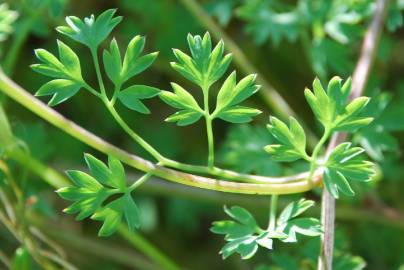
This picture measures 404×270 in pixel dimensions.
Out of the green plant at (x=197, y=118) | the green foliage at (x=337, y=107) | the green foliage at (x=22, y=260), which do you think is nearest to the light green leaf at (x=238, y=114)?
the green plant at (x=197, y=118)

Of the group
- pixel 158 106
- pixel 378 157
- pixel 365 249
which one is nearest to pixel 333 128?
pixel 378 157

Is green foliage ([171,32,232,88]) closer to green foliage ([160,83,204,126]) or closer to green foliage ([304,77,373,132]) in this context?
green foliage ([160,83,204,126])

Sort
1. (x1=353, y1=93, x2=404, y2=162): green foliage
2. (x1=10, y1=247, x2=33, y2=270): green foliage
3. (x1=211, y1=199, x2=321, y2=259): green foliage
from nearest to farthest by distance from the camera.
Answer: (x1=211, y1=199, x2=321, y2=259): green foliage, (x1=10, y1=247, x2=33, y2=270): green foliage, (x1=353, y1=93, x2=404, y2=162): green foliage

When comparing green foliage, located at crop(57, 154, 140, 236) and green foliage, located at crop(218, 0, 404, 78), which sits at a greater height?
green foliage, located at crop(218, 0, 404, 78)

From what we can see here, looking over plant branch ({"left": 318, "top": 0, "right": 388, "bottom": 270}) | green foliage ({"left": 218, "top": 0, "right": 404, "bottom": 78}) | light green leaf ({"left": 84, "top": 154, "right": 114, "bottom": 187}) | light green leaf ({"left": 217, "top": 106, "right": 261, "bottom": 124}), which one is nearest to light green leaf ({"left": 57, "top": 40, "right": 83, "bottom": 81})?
light green leaf ({"left": 84, "top": 154, "right": 114, "bottom": 187})

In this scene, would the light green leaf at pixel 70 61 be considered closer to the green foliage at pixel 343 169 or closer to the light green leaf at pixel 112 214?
the light green leaf at pixel 112 214

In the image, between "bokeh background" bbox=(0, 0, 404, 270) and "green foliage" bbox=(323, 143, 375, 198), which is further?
"bokeh background" bbox=(0, 0, 404, 270)
